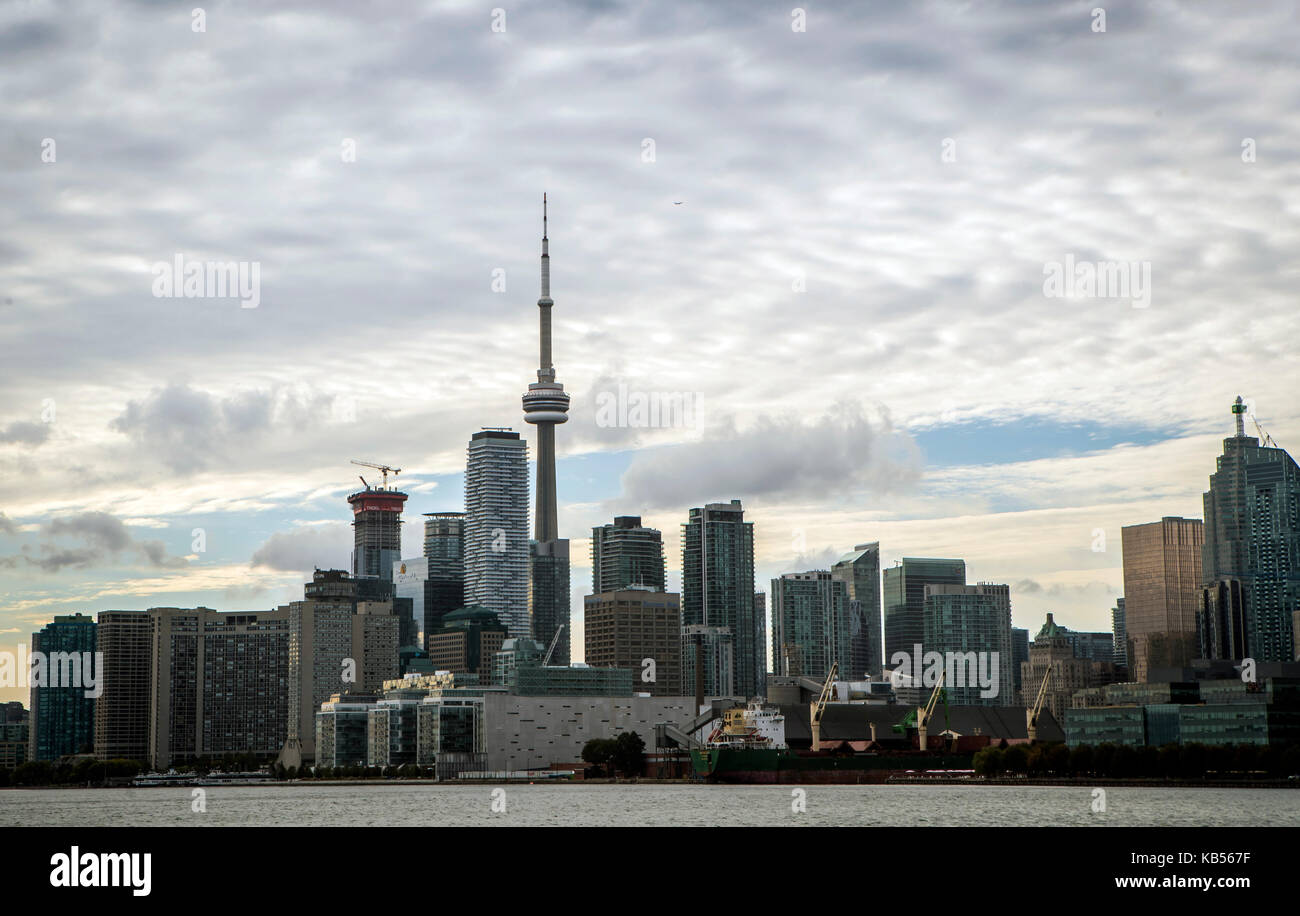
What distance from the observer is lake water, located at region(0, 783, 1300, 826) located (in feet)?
320

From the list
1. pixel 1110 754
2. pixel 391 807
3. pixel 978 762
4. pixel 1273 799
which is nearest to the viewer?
pixel 1273 799

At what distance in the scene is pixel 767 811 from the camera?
11075 centimetres

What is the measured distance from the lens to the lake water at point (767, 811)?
320ft

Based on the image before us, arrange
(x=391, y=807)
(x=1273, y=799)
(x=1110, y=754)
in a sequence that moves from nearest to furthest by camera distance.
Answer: (x=1273, y=799) → (x=391, y=807) → (x=1110, y=754)
